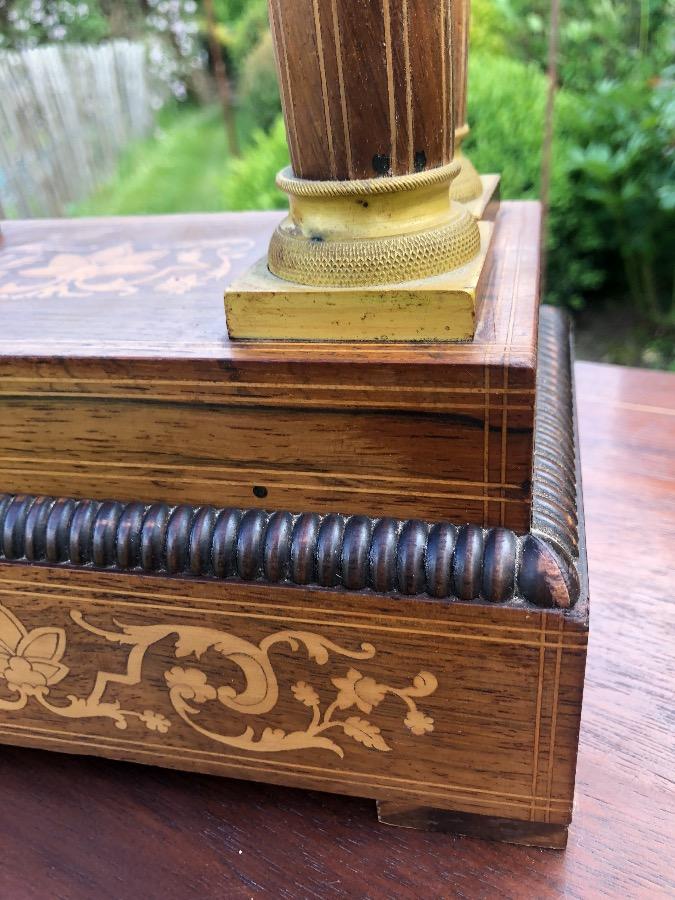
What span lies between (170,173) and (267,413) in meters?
3.64

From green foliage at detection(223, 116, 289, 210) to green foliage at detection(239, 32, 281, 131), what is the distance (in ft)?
3.29

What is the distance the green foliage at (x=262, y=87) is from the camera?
2.88 metres

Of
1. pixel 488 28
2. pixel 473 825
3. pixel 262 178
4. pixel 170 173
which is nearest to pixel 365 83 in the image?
pixel 473 825

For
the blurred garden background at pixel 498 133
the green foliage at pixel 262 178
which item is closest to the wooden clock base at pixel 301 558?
the blurred garden background at pixel 498 133

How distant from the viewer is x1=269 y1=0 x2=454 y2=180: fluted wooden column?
40 centimetres

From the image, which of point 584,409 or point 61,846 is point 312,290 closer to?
point 61,846

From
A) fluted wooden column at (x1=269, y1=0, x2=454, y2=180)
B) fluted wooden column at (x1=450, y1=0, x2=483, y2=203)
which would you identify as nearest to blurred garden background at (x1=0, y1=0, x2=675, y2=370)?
fluted wooden column at (x1=450, y1=0, x2=483, y2=203)

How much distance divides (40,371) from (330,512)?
0.21 metres

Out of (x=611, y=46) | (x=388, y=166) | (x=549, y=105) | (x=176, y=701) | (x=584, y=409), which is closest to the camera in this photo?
(x=388, y=166)

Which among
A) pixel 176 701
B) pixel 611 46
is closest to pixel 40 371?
pixel 176 701

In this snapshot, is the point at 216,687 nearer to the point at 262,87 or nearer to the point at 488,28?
the point at 488,28

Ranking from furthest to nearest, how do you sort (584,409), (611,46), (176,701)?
(611,46)
(584,409)
(176,701)

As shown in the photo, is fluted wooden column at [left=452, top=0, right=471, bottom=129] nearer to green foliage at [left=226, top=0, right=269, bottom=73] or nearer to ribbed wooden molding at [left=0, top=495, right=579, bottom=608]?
ribbed wooden molding at [left=0, top=495, right=579, bottom=608]

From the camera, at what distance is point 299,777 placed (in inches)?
21.5
